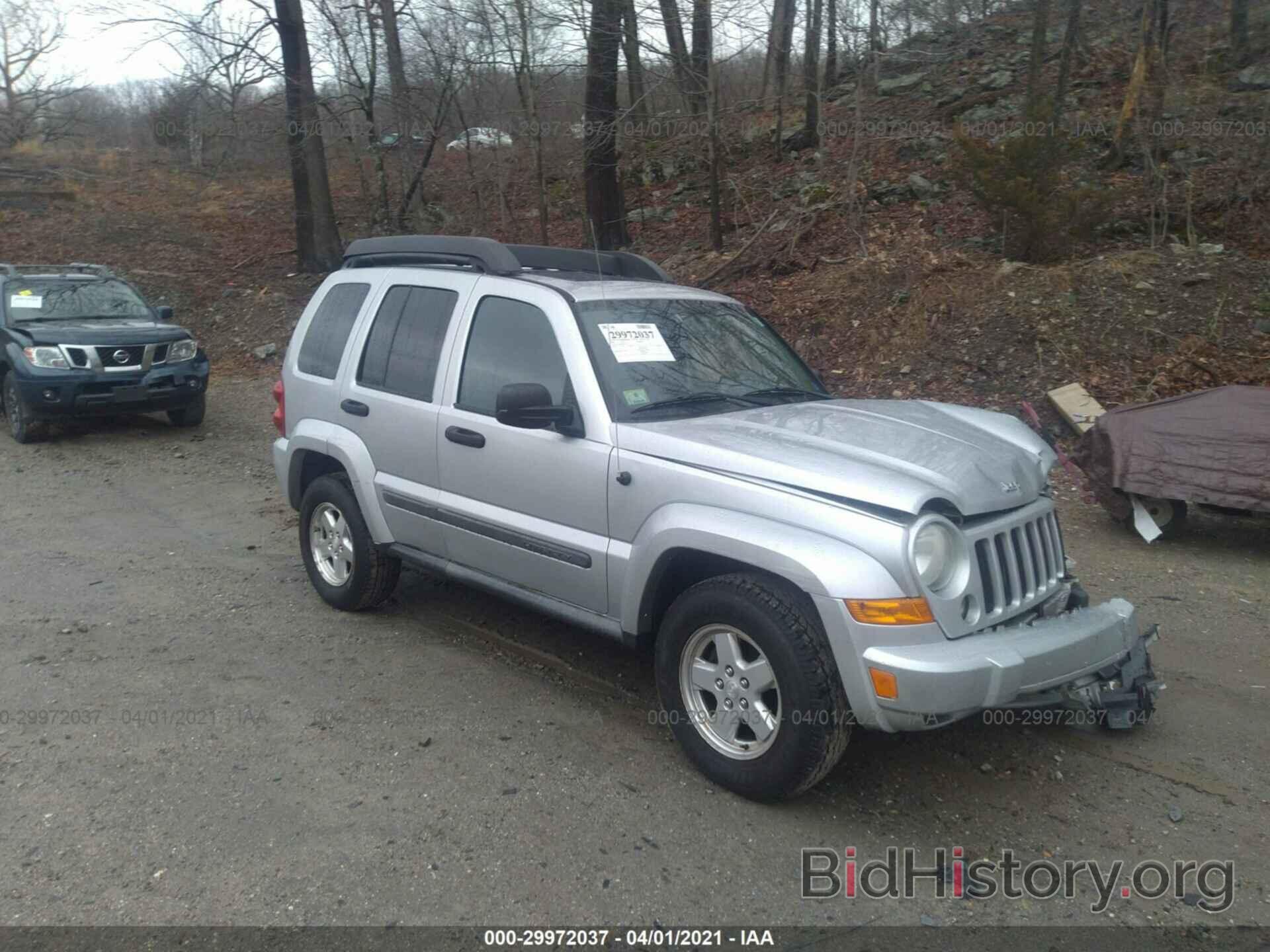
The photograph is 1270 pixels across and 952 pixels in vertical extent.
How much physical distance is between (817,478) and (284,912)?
2.26 meters

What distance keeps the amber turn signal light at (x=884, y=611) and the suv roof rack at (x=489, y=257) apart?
8.38 feet

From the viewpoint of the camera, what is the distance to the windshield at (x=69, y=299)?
1118cm

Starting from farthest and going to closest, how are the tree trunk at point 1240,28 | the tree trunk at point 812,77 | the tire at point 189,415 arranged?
the tree trunk at point 1240,28 < the tree trunk at point 812,77 < the tire at point 189,415

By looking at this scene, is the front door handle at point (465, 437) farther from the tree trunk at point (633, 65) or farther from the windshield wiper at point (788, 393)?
the tree trunk at point (633, 65)

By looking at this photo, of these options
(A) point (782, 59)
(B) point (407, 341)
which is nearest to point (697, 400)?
(B) point (407, 341)

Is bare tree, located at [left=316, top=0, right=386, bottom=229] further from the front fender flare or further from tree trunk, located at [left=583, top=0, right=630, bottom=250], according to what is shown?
the front fender flare

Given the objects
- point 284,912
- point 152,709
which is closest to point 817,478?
point 284,912

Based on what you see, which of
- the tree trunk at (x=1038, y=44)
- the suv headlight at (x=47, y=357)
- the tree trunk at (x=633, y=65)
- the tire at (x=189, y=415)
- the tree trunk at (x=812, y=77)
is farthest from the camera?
the tree trunk at (x=812, y=77)

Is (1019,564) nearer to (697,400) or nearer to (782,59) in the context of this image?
(697,400)

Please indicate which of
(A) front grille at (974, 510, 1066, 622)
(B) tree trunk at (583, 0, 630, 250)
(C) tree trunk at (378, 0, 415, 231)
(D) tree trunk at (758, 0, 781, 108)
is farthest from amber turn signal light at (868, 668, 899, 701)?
(C) tree trunk at (378, 0, 415, 231)

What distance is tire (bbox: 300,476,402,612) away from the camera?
18.8ft

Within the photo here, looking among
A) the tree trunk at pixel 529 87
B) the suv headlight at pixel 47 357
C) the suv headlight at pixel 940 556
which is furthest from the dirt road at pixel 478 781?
the tree trunk at pixel 529 87

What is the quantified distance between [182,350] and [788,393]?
8.31m

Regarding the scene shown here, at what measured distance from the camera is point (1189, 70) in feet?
46.6
